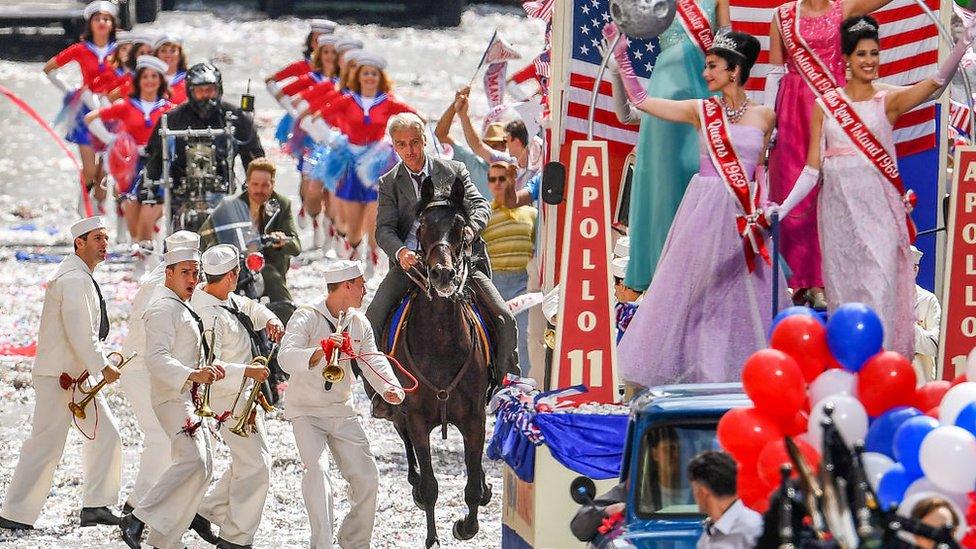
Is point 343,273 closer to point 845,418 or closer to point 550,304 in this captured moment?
point 550,304

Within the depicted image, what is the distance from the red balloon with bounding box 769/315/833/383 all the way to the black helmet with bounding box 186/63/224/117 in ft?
35.4

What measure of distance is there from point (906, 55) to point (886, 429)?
19.1 ft

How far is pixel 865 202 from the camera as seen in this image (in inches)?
425

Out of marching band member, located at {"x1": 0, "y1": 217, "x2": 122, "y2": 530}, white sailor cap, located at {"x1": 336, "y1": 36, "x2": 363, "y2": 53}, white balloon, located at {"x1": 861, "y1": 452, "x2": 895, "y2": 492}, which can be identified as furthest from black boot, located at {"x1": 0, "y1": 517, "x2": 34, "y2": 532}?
white sailor cap, located at {"x1": 336, "y1": 36, "x2": 363, "y2": 53}

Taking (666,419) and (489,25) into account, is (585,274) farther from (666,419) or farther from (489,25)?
(489,25)

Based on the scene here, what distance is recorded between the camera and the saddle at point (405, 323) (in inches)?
503

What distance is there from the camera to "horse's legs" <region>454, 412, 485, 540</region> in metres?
12.6

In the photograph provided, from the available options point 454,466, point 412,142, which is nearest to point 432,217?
point 412,142

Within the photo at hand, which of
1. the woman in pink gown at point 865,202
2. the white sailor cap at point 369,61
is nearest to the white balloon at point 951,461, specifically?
the woman in pink gown at point 865,202

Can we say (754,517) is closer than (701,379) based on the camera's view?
Yes

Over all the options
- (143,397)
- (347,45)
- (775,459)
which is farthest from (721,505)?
(347,45)

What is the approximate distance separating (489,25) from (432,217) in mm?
26238

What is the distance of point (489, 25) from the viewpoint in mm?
38219

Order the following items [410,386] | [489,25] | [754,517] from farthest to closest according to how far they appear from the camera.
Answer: [489,25], [410,386], [754,517]
